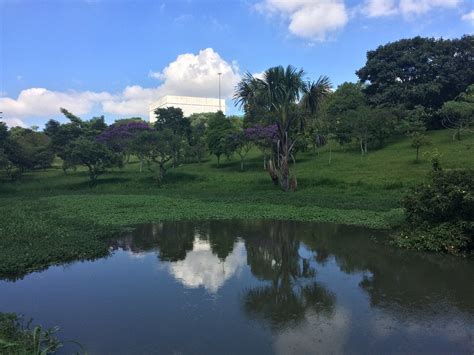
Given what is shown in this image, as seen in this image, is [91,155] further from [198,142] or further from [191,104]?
[191,104]

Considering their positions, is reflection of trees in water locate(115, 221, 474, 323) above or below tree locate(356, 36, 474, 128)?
below

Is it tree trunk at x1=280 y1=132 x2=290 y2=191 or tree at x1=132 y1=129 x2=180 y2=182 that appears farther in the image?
tree at x1=132 y1=129 x2=180 y2=182

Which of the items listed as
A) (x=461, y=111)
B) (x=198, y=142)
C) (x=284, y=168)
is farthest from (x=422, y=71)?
(x=284, y=168)

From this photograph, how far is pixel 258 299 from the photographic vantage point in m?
8.11

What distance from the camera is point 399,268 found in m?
10.1

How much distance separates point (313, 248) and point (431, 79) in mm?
38010

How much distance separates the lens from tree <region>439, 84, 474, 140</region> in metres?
32.3

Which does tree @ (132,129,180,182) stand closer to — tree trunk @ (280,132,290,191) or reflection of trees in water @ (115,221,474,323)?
tree trunk @ (280,132,290,191)

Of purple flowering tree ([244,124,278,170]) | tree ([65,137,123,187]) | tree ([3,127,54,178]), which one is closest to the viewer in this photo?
purple flowering tree ([244,124,278,170])

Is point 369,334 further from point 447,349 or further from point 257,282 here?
point 257,282

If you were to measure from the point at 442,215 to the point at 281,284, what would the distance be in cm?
593

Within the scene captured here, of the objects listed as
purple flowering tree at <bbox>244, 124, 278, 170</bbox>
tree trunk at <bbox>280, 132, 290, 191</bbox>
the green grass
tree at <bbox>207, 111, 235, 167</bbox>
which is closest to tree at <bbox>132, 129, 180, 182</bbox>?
the green grass

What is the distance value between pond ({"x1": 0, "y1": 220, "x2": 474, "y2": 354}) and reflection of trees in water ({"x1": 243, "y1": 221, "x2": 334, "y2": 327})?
0.08 feet

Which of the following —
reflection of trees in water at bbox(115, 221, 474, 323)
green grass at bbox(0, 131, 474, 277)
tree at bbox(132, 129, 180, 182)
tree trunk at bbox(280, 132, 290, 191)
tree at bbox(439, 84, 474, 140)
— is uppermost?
tree at bbox(439, 84, 474, 140)
